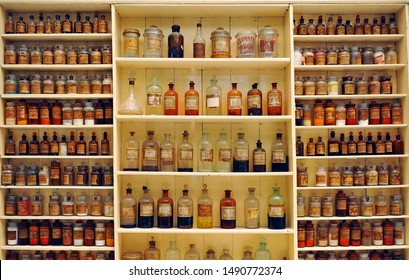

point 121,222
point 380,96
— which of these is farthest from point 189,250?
point 380,96

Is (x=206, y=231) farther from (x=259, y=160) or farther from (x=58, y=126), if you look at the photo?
(x=58, y=126)

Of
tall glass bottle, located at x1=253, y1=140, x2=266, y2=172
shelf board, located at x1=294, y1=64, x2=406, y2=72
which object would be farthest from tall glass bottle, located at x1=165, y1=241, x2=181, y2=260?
shelf board, located at x1=294, y1=64, x2=406, y2=72

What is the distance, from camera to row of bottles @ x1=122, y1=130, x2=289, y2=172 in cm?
310

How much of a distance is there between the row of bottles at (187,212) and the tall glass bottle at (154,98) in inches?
22.0

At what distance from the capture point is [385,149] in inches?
122

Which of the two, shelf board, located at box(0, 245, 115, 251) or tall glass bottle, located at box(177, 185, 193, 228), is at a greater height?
tall glass bottle, located at box(177, 185, 193, 228)

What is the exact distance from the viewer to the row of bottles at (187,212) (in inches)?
121

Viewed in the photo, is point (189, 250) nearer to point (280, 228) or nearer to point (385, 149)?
point (280, 228)

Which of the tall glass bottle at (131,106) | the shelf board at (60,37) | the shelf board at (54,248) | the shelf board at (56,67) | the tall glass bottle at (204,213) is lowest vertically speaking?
the shelf board at (54,248)

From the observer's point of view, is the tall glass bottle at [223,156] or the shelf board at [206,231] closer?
the shelf board at [206,231]

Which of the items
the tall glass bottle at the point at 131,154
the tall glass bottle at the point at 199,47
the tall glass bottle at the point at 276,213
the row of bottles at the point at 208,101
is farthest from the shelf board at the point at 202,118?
the tall glass bottle at the point at 276,213

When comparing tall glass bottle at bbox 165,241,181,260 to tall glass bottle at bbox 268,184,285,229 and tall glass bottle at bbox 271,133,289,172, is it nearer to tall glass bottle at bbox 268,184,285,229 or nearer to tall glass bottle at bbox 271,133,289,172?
tall glass bottle at bbox 268,184,285,229

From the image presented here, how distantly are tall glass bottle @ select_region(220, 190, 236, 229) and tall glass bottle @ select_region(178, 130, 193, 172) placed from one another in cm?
33

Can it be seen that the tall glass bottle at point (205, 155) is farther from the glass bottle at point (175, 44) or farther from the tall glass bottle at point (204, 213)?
the glass bottle at point (175, 44)
